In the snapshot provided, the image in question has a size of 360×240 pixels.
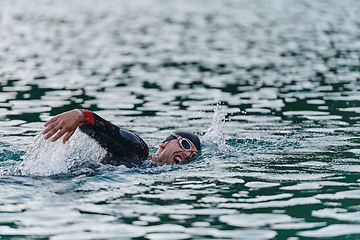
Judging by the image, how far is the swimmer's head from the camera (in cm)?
795

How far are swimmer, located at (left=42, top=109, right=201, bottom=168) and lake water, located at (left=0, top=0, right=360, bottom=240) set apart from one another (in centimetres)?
25

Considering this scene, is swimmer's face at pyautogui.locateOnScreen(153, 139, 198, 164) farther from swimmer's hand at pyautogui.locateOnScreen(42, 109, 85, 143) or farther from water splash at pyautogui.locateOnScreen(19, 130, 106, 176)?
swimmer's hand at pyautogui.locateOnScreen(42, 109, 85, 143)

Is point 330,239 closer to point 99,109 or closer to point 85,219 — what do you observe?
point 85,219

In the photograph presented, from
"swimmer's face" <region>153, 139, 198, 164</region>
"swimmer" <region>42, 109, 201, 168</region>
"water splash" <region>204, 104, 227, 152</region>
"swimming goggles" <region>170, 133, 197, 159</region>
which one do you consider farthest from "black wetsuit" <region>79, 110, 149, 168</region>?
"water splash" <region>204, 104, 227, 152</region>

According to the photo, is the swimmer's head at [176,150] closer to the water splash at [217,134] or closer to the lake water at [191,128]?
the lake water at [191,128]

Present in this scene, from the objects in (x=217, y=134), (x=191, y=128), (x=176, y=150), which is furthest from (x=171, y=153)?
(x=191, y=128)

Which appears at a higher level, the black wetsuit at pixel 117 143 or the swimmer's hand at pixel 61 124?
the swimmer's hand at pixel 61 124

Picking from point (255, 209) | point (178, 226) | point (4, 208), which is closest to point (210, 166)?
point (255, 209)

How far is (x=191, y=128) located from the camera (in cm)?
1098

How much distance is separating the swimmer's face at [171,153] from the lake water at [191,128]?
11.4 inches

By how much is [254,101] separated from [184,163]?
565cm

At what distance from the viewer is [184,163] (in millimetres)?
8000

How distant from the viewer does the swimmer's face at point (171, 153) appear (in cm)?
794

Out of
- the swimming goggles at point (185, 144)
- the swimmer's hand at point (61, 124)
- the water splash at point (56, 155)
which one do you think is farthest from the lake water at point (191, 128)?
the swimmer's hand at point (61, 124)
